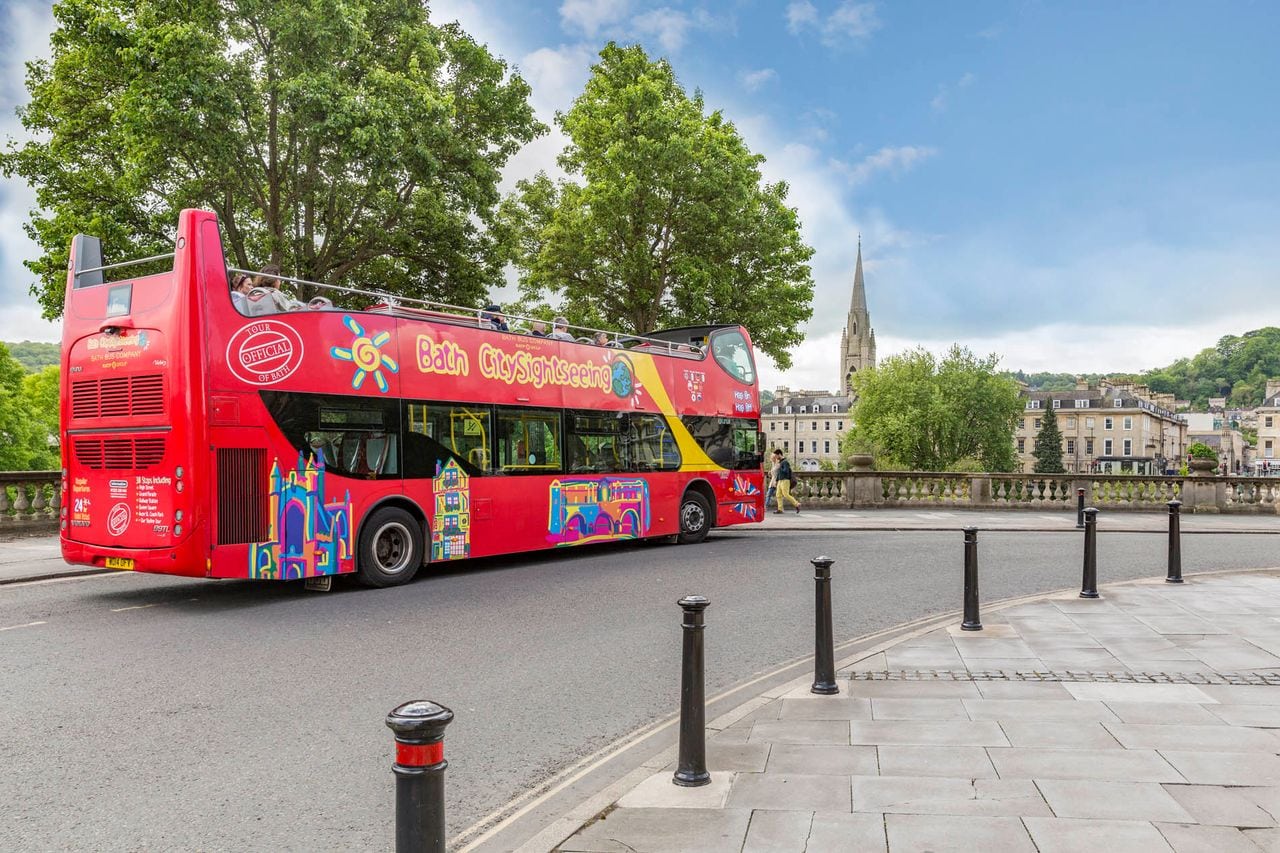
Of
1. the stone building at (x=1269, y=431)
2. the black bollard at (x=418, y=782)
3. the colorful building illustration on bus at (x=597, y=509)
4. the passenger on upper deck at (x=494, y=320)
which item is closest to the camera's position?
the black bollard at (x=418, y=782)

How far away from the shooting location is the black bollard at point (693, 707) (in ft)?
13.6

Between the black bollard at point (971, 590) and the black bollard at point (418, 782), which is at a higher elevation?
the black bollard at point (418, 782)

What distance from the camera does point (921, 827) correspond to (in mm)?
3602

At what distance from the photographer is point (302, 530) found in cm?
1002

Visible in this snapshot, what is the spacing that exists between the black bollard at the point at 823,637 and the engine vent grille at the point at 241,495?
648cm

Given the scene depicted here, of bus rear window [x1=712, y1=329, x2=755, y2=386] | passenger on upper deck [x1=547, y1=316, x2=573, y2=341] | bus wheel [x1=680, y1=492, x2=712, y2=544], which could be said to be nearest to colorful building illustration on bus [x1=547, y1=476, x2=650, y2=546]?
bus wheel [x1=680, y1=492, x2=712, y2=544]

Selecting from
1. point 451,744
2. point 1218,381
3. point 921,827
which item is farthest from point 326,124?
point 1218,381

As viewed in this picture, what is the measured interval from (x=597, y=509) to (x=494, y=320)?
3448 mm

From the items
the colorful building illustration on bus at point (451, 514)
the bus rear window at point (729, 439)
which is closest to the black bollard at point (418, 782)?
the colorful building illustration on bus at point (451, 514)

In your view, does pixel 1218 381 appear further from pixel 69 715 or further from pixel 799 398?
pixel 69 715

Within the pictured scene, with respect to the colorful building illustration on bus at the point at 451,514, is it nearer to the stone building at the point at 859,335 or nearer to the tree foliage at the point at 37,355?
the tree foliage at the point at 37,355

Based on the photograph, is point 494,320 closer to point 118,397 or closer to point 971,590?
→ point 118,397

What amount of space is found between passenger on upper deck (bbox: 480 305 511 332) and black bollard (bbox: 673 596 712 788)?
8923 mm

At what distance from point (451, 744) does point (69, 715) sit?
99.1 inches
